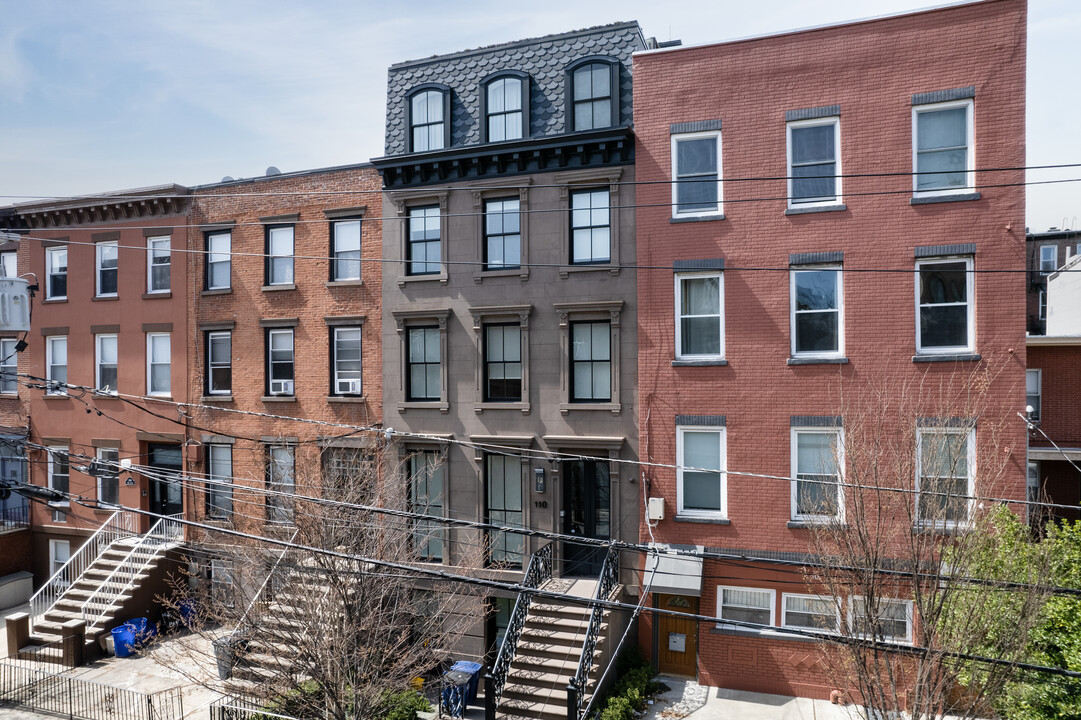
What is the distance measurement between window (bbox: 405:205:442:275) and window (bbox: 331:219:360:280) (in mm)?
1687

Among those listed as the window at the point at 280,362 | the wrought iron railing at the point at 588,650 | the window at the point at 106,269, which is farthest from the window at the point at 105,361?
the wrought iron railing at the point at 588,650

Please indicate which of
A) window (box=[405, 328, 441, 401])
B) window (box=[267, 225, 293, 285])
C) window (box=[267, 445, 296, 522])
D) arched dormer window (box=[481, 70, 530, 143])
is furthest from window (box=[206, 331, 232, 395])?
arched dormer window (box=[481, 70, 530, 143])

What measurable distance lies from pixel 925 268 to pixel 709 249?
14.8ft

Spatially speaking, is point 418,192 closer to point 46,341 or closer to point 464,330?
point 464,330

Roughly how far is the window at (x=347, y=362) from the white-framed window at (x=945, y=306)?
13.8 m

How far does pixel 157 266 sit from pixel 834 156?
19383mm

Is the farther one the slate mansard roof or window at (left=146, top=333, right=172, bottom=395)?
window at (left=146, top=333, right=172, bottom=395)

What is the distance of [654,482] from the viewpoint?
641 inches

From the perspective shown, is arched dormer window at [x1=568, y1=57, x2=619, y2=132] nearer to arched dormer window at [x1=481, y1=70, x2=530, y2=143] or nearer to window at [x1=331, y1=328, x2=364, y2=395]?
arched dormer window at [x1=481, y1=70, x2=530, y2=143]

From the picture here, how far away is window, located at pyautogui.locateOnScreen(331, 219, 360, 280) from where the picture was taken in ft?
62.7

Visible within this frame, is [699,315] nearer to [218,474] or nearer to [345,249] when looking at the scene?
[345,249]

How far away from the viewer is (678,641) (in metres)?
16.3

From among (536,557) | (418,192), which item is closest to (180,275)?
(418,192)

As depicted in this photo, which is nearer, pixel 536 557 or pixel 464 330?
pixel 536 557
